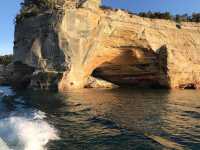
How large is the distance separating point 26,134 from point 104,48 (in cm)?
3429

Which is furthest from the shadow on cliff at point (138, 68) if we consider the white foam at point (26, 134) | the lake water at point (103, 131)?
the white foam at point (26, 134)

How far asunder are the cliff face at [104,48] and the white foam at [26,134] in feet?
82.7

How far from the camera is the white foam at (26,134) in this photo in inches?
432

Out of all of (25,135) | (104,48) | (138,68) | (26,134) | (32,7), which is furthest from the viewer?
(138,68)

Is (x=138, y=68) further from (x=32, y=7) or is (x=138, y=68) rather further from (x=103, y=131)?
(x=103, y=131)

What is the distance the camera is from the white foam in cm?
1097

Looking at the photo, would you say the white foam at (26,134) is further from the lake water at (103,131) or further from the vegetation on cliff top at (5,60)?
the vegetation on cliff top at (5,60)

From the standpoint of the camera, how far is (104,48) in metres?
45.8

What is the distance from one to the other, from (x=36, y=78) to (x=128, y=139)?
30249 mm

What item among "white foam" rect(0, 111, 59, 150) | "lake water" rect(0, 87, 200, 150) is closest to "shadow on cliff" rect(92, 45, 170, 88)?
"lake water" rect(0, 87, 200, 150)

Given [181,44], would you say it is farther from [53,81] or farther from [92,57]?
[53,81]

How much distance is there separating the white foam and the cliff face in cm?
2521

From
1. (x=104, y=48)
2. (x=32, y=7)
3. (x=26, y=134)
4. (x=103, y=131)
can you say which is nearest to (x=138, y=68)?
(x=104, y=48)

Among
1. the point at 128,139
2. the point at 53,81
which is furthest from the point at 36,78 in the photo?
the point at 128,139
